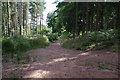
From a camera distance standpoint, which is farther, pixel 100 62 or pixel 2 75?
pixel 100 62

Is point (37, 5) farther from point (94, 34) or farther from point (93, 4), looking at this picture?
point (94, 34)

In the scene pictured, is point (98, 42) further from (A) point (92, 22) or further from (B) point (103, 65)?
(A) point (92, 22)

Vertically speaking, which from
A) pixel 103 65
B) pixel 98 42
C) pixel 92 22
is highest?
pixel 92 22

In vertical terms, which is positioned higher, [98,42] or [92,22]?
[92,22]

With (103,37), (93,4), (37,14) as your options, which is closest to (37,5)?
(37,14)

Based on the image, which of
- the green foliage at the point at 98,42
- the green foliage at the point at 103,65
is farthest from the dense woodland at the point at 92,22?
the green foliage at the point at 103,65

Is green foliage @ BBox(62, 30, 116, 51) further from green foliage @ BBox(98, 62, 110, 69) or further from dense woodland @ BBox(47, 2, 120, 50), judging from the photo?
green foliage @ BBox(98, 62, 110, 69)

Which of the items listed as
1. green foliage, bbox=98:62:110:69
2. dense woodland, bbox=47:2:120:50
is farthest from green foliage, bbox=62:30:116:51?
green foliage, bbox=98:62:110:69

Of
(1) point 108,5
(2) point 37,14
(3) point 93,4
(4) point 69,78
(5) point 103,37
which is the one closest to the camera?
(4) point 69,78

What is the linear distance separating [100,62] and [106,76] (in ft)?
10.1

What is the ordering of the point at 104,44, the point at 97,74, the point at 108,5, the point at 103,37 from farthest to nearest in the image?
1. the point at 108,5
2. the point at 103,37
3. the point at 104,44
4. the point at 97,74

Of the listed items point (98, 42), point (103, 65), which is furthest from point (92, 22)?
point (103, 65)

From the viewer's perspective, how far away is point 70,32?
4000 cm

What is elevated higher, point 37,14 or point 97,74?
point 37,14
